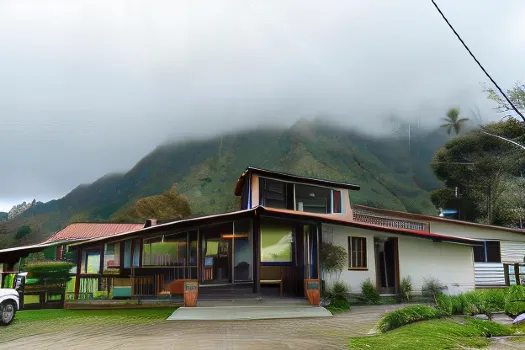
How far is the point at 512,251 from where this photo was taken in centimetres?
2461

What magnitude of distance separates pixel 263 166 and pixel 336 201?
279ft

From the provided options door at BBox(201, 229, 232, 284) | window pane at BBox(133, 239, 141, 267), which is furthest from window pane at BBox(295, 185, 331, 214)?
window pane at BBox(133, 239, 141, 267)

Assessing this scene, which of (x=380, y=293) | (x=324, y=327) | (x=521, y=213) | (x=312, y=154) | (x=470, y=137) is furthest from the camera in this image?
(x=312, y=154)

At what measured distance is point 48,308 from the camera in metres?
17.1

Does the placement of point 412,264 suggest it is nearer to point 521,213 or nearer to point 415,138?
point 521,213

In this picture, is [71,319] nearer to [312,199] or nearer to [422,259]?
[312,199]

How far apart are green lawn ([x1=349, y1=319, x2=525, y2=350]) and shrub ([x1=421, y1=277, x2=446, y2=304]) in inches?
349

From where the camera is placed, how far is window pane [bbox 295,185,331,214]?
22084 mm

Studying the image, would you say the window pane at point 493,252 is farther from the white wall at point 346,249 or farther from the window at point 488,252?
the white wall at point 346,249

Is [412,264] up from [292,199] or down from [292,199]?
down

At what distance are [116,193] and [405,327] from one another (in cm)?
12381

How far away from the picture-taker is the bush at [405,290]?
18.1 metres

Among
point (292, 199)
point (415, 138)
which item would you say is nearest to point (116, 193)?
point (415, 138)

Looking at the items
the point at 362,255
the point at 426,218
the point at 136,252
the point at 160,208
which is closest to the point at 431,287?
the point at 362,255
